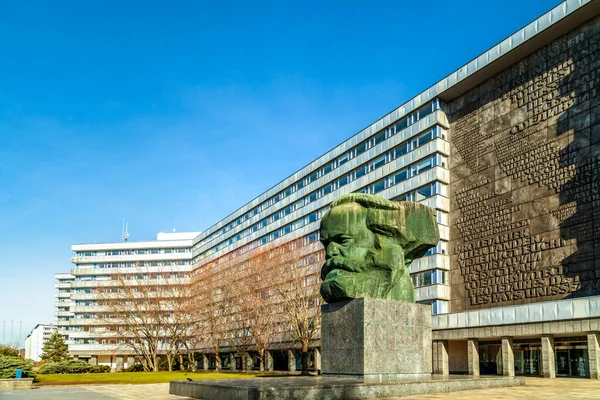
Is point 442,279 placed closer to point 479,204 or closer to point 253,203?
point 479,204

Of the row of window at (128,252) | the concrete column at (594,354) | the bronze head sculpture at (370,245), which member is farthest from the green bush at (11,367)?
the row of window at (128,252)

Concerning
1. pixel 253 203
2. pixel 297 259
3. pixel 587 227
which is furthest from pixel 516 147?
pixel 253 203

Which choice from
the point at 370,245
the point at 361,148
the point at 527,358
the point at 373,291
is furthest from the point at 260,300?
the point at 373,291

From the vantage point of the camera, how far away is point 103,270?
4493 inches

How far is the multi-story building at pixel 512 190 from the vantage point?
41.1m

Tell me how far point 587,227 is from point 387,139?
25257 mm

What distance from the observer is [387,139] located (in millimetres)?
62000

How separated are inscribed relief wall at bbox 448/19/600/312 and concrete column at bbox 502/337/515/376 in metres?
3.44

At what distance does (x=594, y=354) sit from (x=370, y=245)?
24.7 metres

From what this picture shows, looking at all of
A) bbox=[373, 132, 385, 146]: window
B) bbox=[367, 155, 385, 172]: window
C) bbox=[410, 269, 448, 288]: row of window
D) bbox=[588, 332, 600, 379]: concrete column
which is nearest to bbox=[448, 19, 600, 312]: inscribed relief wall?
bbox=[410, 269, 448, 288]: row of window

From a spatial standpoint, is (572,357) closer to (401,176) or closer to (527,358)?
(527,358)

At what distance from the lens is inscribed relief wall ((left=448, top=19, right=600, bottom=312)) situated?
1629 inches

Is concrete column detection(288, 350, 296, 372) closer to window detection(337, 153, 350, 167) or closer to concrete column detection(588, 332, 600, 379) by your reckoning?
window detection(337, 153, 350, 167)

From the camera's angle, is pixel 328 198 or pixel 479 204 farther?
pixel 328 198
